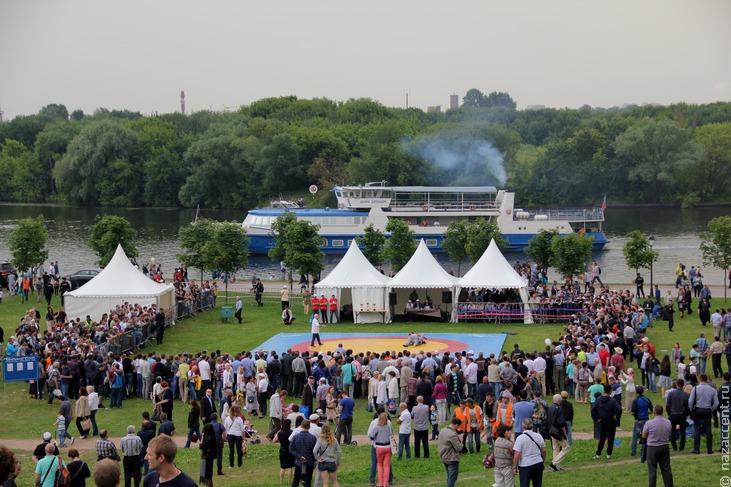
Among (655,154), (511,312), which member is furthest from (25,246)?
(655,154)

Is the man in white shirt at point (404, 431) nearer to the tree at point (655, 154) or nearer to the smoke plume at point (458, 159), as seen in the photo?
the tree at point (655, 154)

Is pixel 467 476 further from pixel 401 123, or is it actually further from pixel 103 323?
pixel 401 123

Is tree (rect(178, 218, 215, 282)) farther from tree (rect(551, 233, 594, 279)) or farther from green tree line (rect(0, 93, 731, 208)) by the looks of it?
green tree line (rect(0, 93, 731, 208))

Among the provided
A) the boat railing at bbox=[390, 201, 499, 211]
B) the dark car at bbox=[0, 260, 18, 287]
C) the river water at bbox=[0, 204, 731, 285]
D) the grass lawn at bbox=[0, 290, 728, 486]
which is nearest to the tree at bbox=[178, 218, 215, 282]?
the river water at bbox=[0, 204, 731, 285]

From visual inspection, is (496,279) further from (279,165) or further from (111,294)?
(279,165)

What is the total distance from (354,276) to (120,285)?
920 centimetres

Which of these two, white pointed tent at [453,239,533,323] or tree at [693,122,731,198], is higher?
tree at [693,122,731,198]

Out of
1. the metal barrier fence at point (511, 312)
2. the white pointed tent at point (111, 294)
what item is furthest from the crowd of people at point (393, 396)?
the metal barrier fence at point (511, 312)

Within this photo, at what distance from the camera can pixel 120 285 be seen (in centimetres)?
3597

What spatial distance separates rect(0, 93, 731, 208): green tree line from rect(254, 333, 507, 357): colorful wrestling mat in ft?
242

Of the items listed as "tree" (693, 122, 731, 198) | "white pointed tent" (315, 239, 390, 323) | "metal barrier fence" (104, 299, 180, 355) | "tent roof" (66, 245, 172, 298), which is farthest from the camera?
"tree" (693, 122, 731, 198)

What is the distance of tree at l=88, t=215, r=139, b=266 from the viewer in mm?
48944

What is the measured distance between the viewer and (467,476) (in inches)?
674

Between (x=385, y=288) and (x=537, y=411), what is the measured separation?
2021 cm
